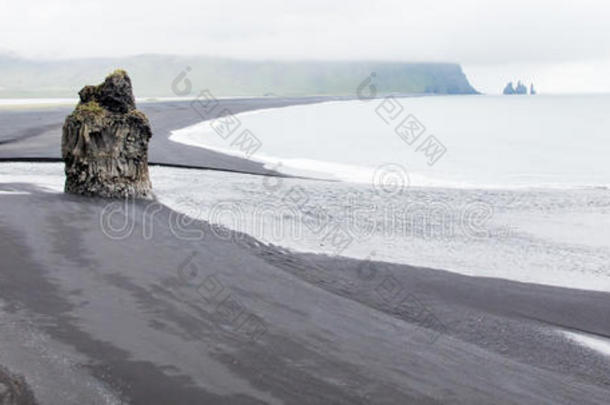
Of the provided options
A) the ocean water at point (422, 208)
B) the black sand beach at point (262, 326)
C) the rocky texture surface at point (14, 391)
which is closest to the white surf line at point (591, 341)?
the black sand beach at point (262, 326)

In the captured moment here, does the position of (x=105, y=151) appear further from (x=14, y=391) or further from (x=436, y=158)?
(x=436, y=158)

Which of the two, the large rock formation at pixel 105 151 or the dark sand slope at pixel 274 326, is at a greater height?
the large rock formation at pixel 105 151

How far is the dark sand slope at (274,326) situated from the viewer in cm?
999

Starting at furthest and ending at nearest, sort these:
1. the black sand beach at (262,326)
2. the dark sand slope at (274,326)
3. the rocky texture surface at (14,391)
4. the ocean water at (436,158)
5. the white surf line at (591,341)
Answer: the ocean water at (436,158) < the white surf line at (591,341) < the dark sand slope at (274,326) < the black sand beach at (262,326) < the rocky texture surface at (14,391)

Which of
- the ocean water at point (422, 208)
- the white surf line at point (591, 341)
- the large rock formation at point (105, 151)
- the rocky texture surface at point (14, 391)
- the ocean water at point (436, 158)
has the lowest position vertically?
the ocean water at point (436, 158)

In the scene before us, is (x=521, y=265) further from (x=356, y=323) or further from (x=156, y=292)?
(x=156, y=292)

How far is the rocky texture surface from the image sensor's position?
8586mm

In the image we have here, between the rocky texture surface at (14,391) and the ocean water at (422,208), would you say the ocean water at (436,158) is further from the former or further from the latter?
the rocky texture surface at (14,391)

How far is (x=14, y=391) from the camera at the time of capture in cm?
880

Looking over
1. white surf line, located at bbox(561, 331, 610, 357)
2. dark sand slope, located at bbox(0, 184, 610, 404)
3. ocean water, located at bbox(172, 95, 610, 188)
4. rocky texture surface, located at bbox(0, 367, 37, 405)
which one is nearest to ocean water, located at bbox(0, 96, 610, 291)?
ocean water, located at bbox(172, 95, 610, 188)

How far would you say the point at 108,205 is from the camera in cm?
2283

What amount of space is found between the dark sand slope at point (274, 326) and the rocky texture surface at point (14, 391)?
6.9 inches

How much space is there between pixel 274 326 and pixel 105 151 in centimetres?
1475

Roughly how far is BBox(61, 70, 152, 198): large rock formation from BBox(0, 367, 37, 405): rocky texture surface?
52.5ft
